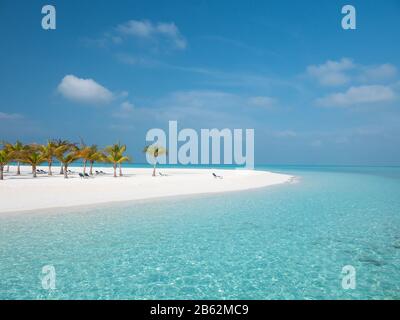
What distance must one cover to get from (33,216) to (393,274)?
14790 mm

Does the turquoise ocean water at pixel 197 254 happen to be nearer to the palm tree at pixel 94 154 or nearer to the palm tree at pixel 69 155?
the palm tree at pixel 69 155

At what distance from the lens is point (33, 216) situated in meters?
13.3

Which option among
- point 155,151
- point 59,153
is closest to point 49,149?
point 59,153

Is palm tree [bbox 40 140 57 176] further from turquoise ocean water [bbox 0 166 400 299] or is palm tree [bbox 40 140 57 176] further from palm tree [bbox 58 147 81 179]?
turquoise ocean water [bbox 0 166 400 299]

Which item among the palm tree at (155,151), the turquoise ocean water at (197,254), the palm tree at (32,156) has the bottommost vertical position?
the turquoise ocean water at (197,254)

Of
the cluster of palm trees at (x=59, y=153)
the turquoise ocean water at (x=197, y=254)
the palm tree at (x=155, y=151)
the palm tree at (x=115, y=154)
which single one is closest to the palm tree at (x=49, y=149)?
the cluster of palm trees at (x=59, y=153)

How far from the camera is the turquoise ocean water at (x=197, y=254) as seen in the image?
6.20m

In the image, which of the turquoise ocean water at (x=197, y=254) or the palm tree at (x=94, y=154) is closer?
the turquoise ocean water at (x=197, y=254)

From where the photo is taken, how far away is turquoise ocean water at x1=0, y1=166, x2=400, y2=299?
620 centimetres

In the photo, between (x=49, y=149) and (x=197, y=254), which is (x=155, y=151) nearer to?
(x=49, y=149)

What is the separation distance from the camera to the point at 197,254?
8523 millimetres

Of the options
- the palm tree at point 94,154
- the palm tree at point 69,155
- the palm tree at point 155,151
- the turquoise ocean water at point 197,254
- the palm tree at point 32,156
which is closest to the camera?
the turquoise ocean water at point 197,254
